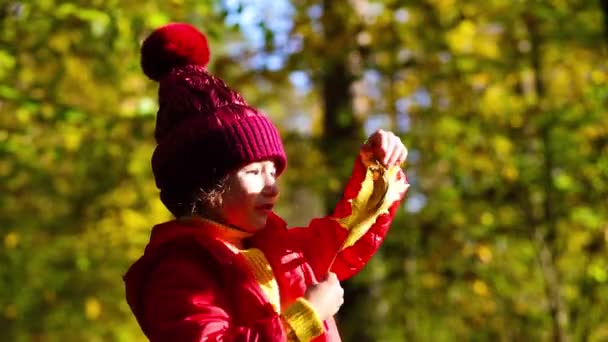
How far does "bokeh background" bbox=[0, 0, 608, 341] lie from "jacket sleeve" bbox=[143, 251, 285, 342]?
357cm

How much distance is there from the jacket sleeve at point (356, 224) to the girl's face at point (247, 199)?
0.19m

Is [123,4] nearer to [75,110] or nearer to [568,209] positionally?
[75,110]

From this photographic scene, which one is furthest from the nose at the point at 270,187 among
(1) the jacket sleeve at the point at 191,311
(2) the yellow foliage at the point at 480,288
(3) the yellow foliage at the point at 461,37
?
(2) the yellow foliage at the point at 480,288

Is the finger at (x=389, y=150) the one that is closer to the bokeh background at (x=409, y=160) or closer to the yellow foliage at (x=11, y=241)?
the bokeh background at (x=409, y=160)

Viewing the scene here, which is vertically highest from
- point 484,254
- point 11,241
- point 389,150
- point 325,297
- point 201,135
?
point 201,135

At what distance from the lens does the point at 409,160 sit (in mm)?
7148

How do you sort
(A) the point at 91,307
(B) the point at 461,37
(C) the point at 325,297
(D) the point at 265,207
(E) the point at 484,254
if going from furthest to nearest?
1. (A) the point at 91,307
2. (B) the point at 461,37
3. (E) the point at 484,254
4. (D) the point at 265,207
5. (C) the point at 325,297

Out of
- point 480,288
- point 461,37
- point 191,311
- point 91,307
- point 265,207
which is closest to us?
point 191,311

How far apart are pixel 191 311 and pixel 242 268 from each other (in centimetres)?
21

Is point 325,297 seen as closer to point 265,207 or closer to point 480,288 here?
point 265,207

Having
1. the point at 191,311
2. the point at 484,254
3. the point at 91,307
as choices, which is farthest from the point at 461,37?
the point at 191,311

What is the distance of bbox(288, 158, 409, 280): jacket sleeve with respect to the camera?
2.52 meters

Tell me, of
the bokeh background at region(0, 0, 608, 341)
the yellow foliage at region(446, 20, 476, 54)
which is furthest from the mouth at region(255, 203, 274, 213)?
the yellow foliage at region(446, 20, 476, 54)

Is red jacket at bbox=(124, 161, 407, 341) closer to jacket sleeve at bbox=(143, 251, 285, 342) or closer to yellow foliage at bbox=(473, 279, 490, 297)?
jacket sleeve at bbox=(143, 251, 285, 342)
